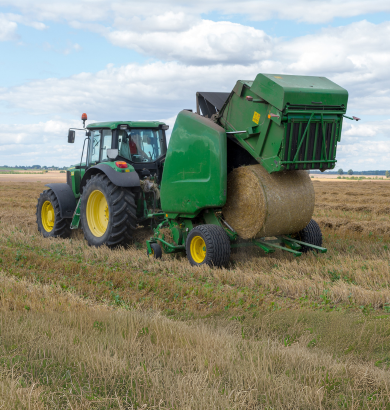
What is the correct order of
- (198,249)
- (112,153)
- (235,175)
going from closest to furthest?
(235,175), (198,249), (112,153)

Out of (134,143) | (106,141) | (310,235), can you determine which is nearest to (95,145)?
(106,141)

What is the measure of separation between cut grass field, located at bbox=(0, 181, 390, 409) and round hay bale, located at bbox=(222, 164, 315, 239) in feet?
1.79

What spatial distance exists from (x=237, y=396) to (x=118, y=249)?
5.34 meters

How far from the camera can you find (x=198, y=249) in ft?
22.7

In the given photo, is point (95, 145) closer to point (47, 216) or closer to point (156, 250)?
point (47, 216)

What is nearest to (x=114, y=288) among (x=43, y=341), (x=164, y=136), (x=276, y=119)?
(x=43, y=341)

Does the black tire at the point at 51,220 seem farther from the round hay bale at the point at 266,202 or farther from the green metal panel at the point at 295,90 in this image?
the green metal panel at the point at 295,90

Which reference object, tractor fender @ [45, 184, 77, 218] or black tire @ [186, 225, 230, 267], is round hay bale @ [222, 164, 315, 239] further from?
tractor fender @ [45, 184, 77, 218]

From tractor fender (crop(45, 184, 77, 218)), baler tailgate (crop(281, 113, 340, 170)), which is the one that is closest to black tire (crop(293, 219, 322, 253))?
baler tailgate (crop(281, 113, 340, 170))

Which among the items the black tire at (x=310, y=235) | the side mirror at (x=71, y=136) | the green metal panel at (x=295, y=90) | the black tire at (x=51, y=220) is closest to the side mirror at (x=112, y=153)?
the side mirror at (x=71, y=136)

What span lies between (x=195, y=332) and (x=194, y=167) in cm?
342

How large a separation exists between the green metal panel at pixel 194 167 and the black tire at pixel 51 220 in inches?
118

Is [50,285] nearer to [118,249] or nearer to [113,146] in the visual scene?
[118,249]

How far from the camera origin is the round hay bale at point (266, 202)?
6305 millimetres
